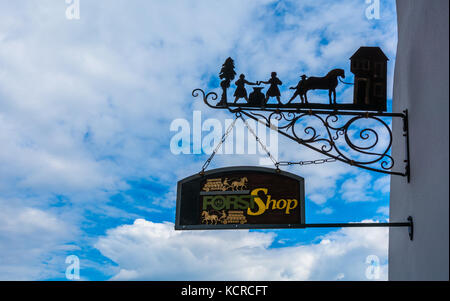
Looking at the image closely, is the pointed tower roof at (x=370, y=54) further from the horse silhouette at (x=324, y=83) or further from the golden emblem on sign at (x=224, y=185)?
the golden emblem on sign at (x=224, y=185)

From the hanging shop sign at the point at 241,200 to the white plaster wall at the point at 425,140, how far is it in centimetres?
116

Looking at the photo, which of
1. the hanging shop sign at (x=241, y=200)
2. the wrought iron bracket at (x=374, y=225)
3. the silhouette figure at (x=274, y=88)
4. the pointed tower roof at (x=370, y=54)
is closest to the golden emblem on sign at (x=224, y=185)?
the hanging shop sign at (x=241, y=200)

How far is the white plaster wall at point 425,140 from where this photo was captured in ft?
12.0

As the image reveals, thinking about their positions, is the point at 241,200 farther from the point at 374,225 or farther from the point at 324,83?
the point at 324,83

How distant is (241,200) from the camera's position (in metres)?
4.81

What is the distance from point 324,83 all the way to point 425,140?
1.39 metres

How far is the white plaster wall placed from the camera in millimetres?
3652

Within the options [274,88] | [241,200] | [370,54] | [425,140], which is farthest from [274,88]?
[425,140]

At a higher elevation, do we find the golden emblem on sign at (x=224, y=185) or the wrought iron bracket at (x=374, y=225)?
the golden emblem on sign at (x=224, y=185)
